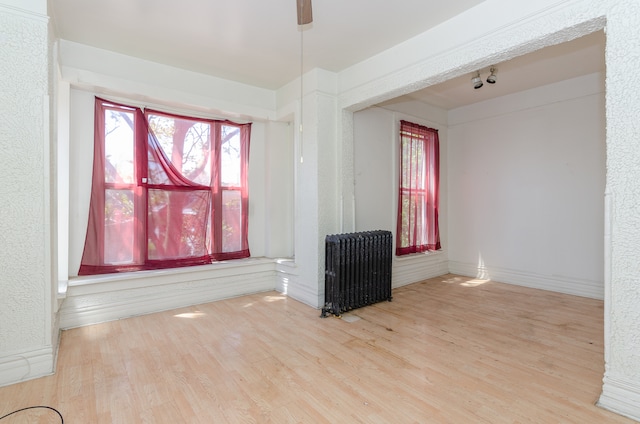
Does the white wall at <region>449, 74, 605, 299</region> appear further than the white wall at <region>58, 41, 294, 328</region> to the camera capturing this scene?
Yes

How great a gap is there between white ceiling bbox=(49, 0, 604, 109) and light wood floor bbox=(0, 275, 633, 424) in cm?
283

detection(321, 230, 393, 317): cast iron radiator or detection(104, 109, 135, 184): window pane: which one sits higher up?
detection(104, 109, 135, 184): window pane

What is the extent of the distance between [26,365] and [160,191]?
2028mm

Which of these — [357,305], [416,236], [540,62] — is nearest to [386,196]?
[416,236]

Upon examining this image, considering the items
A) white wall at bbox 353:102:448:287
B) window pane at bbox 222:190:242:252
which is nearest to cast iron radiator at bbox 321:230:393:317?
white wall at bbox 353:102:448:287

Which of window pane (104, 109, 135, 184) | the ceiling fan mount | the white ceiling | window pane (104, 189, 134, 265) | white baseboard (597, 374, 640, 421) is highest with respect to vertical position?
the white ceiling

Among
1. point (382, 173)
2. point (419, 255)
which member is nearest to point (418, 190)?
point (382, 173)

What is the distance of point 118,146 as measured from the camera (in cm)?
353

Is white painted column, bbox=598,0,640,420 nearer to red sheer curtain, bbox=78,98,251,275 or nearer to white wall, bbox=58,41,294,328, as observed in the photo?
white wall, bbox=58,41,294,328

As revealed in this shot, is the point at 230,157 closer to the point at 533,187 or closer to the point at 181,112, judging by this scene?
the point at 181,112

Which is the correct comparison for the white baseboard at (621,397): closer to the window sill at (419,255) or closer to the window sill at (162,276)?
the window sill at (419,255)

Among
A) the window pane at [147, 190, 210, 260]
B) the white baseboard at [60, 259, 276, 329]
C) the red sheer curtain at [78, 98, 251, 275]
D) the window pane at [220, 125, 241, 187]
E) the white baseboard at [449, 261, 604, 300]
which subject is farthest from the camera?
the window pane at [220, 125, 241, 187]

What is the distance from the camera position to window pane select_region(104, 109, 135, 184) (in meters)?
3.48

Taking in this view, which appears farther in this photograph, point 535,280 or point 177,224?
point 535,280
